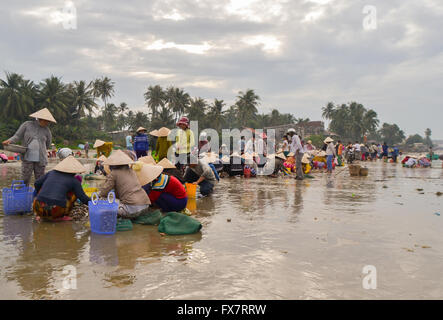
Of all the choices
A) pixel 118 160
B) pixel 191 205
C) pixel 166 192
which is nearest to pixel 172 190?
pixel 166 192

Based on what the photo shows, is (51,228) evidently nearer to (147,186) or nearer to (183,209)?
(147,186)

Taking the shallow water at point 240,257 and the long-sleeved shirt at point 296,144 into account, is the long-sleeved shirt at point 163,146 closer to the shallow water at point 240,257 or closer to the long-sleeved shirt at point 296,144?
the shallow water at point 240,257

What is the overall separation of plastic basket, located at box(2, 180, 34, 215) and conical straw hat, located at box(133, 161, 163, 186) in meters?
1.88

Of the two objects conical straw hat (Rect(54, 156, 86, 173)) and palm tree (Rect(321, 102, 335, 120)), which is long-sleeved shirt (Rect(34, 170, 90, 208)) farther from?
palm tree (Rect(321, 102, 335, 120))

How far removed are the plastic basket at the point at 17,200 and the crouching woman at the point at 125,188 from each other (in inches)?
62.9

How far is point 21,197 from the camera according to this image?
5.59 meters

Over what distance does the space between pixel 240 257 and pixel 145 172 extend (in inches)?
88.6

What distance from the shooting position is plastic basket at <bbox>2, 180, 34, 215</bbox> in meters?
5.52

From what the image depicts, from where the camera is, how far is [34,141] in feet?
20.1

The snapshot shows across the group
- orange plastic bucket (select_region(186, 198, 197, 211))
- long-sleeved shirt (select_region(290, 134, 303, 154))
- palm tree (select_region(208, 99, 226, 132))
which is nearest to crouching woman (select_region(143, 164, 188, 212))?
orange plastic bucket (select_region(186, 198, 197, 211))

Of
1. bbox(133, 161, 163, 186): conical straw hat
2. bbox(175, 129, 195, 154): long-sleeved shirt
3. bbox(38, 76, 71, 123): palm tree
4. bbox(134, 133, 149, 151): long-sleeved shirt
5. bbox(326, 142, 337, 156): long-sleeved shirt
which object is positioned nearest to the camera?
bbox(133, 161, 163, 186): conical straw hat

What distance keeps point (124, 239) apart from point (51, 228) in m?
1.26
